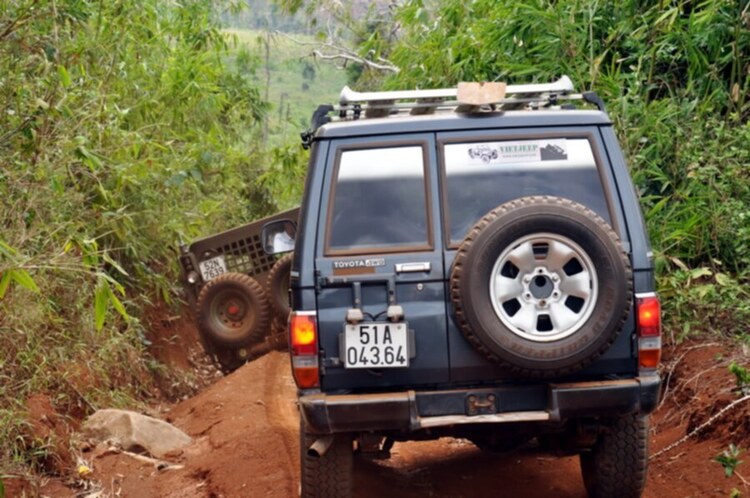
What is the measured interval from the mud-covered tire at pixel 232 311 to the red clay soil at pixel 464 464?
3.49 metres

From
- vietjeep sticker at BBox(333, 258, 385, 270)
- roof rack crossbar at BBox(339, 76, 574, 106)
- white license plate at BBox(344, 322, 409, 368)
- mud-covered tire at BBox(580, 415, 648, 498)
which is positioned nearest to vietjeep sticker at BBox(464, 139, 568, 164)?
roof rack crossbar at BBox(339, 76, 574, 106)

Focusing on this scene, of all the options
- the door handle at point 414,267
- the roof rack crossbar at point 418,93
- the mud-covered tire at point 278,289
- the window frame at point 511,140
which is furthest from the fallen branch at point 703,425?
the mud-covered tire at point 278,289

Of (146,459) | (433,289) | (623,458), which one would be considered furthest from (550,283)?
(146,459)

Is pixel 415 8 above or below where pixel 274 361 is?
above

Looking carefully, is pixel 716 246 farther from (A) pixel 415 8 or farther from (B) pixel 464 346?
(A) pixel 415 8

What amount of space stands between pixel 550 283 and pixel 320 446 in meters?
1.38

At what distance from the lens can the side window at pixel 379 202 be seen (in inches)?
230

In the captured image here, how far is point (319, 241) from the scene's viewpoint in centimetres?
582

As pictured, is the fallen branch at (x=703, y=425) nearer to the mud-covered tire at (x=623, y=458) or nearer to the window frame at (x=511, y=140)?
the mud-covered tire at (x=623, y=458)

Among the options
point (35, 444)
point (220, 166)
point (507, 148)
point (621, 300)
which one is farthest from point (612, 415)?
point (220, 166)

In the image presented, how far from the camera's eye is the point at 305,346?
575 centimetres

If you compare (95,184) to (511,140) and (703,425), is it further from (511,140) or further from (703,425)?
(703,425)

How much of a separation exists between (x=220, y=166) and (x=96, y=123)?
6.89 meters

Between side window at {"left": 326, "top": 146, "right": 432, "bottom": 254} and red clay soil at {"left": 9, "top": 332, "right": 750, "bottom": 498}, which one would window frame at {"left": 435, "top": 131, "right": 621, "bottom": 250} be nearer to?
side window at {"left": 326, "top": 146, "right": 432, "bottom": 254}
